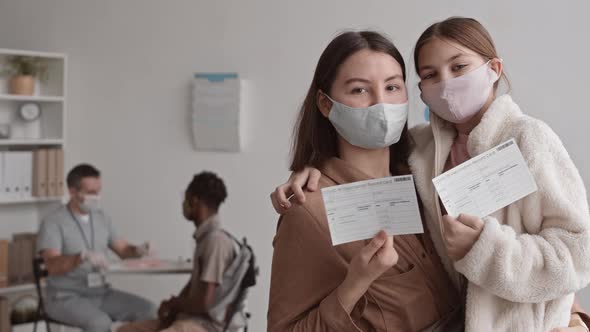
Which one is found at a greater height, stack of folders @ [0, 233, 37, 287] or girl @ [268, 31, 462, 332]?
girl @ [268, 31, 462, 332]

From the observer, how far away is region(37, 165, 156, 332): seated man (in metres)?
4.73

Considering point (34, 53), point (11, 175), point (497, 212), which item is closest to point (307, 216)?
point (497, 212)

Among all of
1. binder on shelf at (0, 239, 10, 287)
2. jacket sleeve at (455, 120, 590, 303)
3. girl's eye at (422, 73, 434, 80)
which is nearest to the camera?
jacket sleeve at (455, 120, 590, 303)

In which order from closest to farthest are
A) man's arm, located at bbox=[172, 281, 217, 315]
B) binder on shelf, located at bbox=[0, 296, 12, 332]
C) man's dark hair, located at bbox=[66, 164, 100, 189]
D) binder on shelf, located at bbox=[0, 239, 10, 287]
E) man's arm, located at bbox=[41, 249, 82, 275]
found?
1. man's arm, located at bbox=[172, 281, 217, 315]
2. man's arm, located at bbox=[41, 249, 82, 275]
3. man's dark hair, located at bbox=[66, 164, 100, 189]
4. binder on shelf, located at bbox=[0, 296, 12, 332]
5. binder on shelf, located at bbox=[0, 239, 10, 287]

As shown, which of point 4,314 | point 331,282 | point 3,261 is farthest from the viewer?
point 3,261

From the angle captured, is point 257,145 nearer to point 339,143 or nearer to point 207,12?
point 207,12

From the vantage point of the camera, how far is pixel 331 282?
1474mm

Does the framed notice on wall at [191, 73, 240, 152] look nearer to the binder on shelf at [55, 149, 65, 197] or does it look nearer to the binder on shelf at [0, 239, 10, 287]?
the binder on shelf at [55, 149, 65, 197]

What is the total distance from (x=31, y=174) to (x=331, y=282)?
16.1 feet

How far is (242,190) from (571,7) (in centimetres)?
238

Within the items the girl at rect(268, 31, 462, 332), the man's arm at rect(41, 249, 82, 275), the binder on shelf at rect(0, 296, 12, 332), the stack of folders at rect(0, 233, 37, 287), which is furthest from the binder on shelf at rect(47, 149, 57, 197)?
the girl at rect(268, 31, 462, 332)

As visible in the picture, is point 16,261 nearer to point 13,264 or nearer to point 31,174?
point 13,264

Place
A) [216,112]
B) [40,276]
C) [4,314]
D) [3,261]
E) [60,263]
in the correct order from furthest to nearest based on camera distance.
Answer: [3,261], [4,314], [216,112], [60,263], [40,276]

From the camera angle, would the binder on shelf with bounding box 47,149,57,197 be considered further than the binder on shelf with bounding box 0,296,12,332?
Yes
